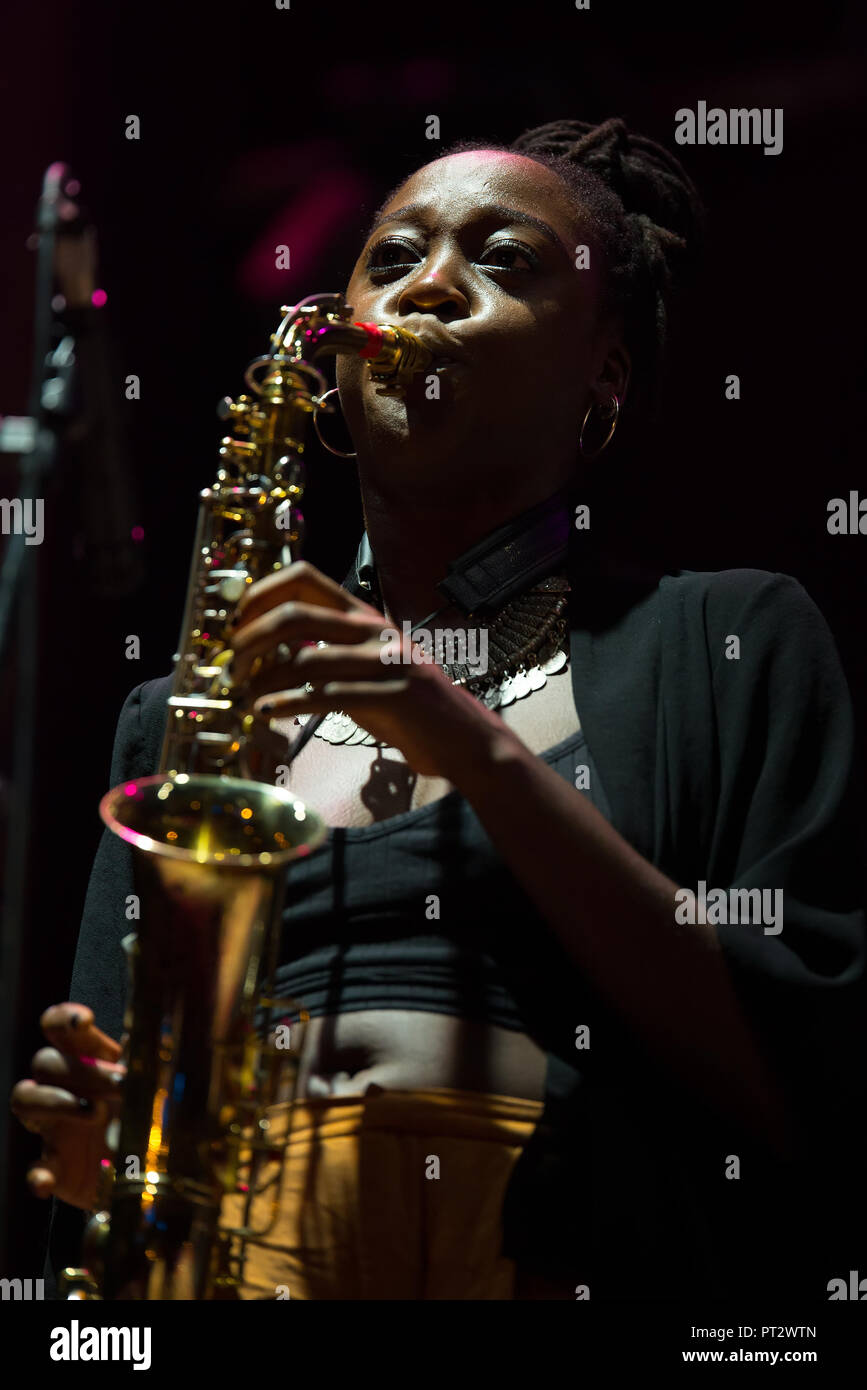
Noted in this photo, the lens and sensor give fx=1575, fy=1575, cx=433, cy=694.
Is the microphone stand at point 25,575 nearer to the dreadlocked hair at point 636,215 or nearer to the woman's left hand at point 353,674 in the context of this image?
the woman's left hand at point 353,674

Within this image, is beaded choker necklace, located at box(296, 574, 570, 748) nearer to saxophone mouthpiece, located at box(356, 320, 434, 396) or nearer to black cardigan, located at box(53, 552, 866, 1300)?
black cardigan, located at box(53, 552, 866, 1300)

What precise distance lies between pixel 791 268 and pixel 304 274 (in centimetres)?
91

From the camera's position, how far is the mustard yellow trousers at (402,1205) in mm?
1893

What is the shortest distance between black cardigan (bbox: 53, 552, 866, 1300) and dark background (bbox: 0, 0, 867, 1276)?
624mm

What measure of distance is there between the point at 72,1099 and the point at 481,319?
4.15 feet

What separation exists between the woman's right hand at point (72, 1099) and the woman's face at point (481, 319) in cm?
Answer: 97

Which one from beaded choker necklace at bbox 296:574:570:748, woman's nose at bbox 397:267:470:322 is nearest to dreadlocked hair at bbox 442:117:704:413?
woman's nose at bbox 397:267:470:322

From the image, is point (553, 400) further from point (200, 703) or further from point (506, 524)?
point (200, 703)

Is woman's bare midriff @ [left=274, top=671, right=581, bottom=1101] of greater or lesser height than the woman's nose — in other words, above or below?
below

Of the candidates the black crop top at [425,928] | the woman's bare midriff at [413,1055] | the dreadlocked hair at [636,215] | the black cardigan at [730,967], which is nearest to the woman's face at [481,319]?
the dreadlocked hair at [636,215]

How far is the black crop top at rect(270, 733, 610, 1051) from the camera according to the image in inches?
78.9

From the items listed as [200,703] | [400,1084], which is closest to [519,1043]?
[400,1084]

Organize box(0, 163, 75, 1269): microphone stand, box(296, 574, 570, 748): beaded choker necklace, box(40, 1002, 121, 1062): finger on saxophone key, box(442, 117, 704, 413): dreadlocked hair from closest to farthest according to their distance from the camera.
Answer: box(0, 163, 75, 1269): microphone stand → box(40, 1002, 121, 1062): finger on saxophone key → box(296, 574, 570, 748): beaded choker necklace → box(442, 117, 704, 413): dreadlocked hair

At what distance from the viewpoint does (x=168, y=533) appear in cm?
292
